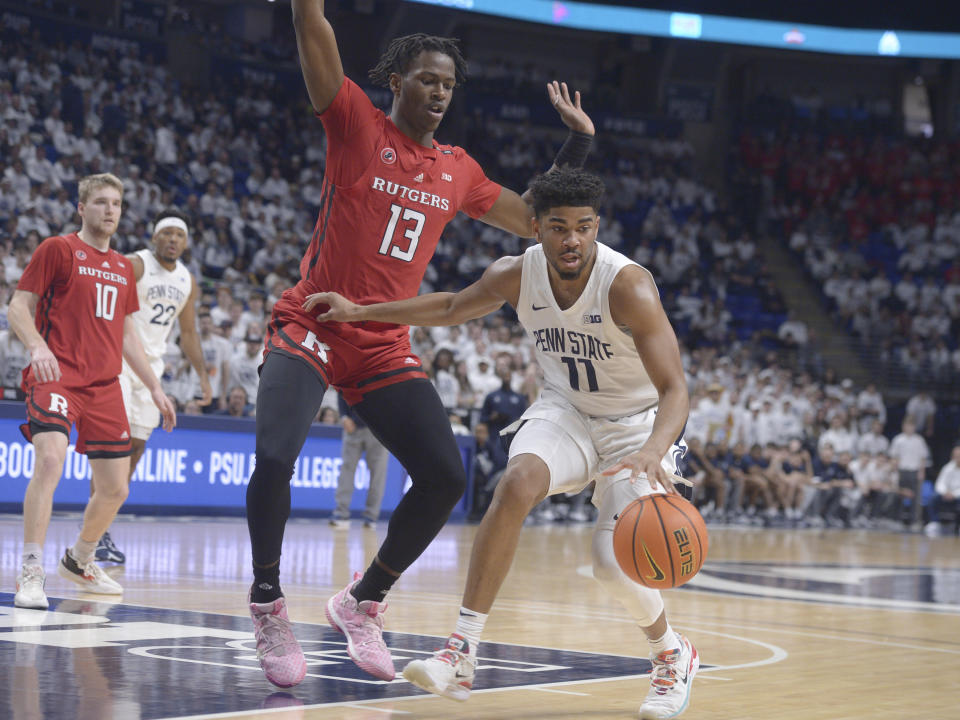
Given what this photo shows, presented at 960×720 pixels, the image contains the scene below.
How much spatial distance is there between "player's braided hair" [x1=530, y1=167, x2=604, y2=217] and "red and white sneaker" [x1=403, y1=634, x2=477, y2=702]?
1.51 meters

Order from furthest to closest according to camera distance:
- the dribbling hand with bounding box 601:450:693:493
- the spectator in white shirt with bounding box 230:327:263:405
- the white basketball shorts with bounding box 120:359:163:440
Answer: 1. the spectator in white shirt with bounding box 230:327:263:405
2. the white basketball shorts with bounding box 120:359:163:440
3. the dribbling hand with bounding box 601:450:693:493

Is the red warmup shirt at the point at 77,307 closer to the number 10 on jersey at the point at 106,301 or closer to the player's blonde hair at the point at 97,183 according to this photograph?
the number 10 on jersey at the point at 106,301

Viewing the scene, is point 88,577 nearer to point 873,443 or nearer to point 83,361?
point 83,361

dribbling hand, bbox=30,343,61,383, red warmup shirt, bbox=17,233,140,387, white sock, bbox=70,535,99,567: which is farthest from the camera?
white sock, bbox=70,535,99,567

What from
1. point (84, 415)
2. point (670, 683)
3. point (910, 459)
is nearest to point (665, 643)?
point (670, 683)

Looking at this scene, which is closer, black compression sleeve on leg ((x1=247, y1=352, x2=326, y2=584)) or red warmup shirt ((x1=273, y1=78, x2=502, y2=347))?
black compression sleeve on leg ((x1=247, y1=352, x2=326, y2=584))

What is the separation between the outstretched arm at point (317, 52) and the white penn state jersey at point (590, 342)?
36.8 inches

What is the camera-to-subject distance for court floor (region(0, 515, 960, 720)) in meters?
4.14

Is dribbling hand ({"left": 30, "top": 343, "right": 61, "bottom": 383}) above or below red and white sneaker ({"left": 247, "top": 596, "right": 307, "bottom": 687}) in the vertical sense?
above

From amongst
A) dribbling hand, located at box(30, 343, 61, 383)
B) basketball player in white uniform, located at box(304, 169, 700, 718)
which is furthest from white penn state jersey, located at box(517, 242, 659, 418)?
dribbling hand, located at box(30, 343, 61, 383)

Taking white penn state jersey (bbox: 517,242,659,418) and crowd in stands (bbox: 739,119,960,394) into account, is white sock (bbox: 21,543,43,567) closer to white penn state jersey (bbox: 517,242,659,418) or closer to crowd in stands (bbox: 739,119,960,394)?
white penn state jersey (bbox: 517,242,659,418)

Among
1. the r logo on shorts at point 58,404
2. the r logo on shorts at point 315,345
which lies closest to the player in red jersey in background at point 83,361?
the r logo on shorts at point 58,404

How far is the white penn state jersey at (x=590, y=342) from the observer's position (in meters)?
4.59

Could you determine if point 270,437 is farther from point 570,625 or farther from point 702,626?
point 702,626
